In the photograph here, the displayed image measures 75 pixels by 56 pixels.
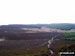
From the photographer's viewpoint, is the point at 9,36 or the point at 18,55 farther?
the point at 9,36

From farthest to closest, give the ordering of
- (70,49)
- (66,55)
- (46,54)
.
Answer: (70,49) → (46,54) → (66,55)

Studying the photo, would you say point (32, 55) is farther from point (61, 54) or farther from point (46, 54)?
point (61, 54)

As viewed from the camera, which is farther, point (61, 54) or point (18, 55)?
point (18, 55)

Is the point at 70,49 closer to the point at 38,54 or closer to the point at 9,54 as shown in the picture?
the point at 38,54

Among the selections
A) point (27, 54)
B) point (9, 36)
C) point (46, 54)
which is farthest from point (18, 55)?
point (9, 36)

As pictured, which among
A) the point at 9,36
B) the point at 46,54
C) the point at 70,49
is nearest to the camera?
the point at 46,54

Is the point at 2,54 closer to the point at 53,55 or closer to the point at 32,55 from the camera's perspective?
the point at 32,55

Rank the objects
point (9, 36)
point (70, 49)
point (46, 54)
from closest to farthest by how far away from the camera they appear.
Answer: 1. point (46, 54)
2. point (70, 49)
3. point (9, 36)

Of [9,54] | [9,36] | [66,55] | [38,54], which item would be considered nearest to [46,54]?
[38,54]

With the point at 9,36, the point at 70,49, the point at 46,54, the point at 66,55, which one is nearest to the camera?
the point at 66,55
